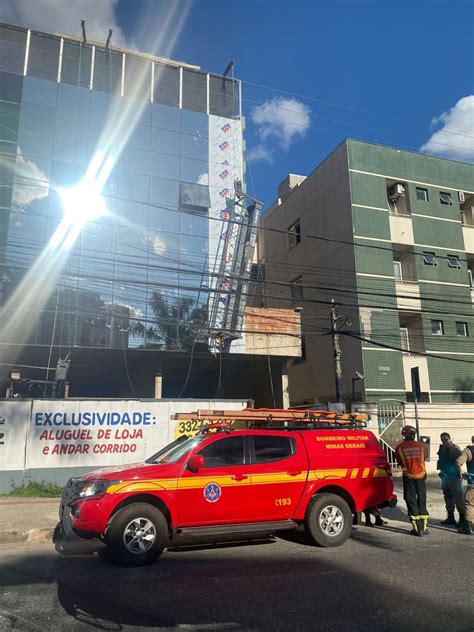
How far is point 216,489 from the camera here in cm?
675

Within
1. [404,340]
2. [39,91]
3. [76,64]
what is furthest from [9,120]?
[404,340]

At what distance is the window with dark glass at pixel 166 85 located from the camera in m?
22.9

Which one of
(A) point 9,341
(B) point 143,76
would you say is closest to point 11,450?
(A) point 9,341

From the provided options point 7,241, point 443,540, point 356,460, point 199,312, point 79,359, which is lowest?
point 443,540

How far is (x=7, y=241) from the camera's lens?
61.5 ft

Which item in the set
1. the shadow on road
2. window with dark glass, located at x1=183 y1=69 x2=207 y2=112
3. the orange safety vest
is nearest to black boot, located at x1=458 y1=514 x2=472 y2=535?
the orange safety vest

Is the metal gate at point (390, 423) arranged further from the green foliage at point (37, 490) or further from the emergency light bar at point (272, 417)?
the green foliage at point (37, 490)

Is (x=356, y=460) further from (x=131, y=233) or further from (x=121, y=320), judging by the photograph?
(x=131, y=233)

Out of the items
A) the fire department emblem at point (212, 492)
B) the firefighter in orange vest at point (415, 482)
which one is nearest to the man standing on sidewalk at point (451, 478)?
the firefighter in orange vest at point (415, 482)

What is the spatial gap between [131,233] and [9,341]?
634 centimetres

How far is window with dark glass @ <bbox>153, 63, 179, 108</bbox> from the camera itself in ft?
75.3

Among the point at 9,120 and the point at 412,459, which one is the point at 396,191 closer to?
the point at 9,120

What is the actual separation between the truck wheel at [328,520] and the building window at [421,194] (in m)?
21.3

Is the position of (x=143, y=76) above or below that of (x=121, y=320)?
above
